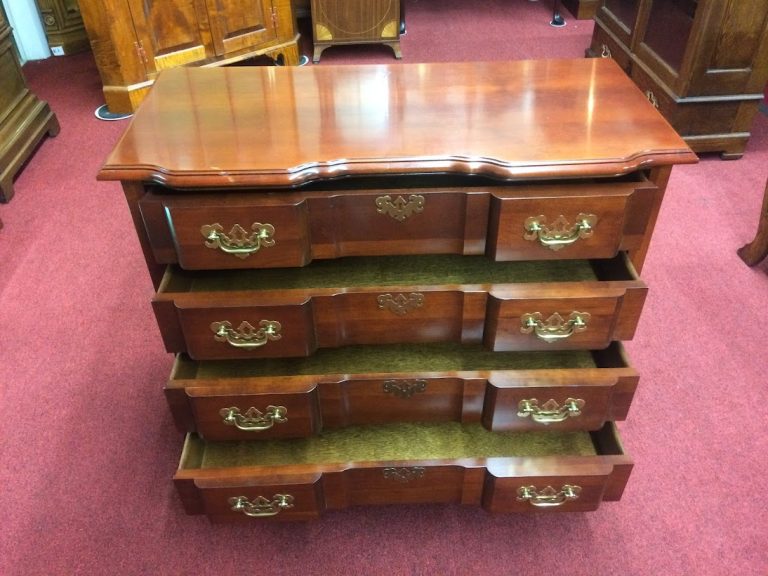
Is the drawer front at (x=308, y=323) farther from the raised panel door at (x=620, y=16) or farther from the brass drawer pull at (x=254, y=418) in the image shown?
the raised panel door at (x=620, y=16)

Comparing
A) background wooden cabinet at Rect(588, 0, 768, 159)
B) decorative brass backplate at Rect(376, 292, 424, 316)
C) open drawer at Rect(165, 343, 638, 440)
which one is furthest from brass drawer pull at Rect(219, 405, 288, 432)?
background wooden cabinet at Rect(588, 0, 768, 159)

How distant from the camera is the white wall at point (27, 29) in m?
2.78

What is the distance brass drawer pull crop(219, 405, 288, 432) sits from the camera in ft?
3.22

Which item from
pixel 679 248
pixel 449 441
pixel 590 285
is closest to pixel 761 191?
pixel 679 248

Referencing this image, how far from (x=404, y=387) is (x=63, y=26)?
2768mm

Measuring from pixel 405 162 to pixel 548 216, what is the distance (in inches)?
8.5

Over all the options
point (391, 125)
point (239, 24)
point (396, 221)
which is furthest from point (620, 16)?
point (396, 221)

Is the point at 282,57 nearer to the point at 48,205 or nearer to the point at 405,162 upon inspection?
the point at 48,205

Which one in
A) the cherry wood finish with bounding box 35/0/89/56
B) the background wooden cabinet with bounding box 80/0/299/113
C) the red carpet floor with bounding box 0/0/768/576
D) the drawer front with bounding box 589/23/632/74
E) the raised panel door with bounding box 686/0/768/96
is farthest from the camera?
the cherry wood finish with bounding box 35/0/89/56

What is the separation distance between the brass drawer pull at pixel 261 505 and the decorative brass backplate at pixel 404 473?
6.2 inches

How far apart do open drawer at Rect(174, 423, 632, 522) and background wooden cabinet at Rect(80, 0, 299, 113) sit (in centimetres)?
177

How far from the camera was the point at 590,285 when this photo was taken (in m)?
0.95

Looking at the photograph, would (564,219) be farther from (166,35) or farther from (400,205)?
(166,35)

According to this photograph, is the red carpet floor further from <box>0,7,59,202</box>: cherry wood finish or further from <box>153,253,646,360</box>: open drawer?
<box>153,253,646,360</box>: open drawer
